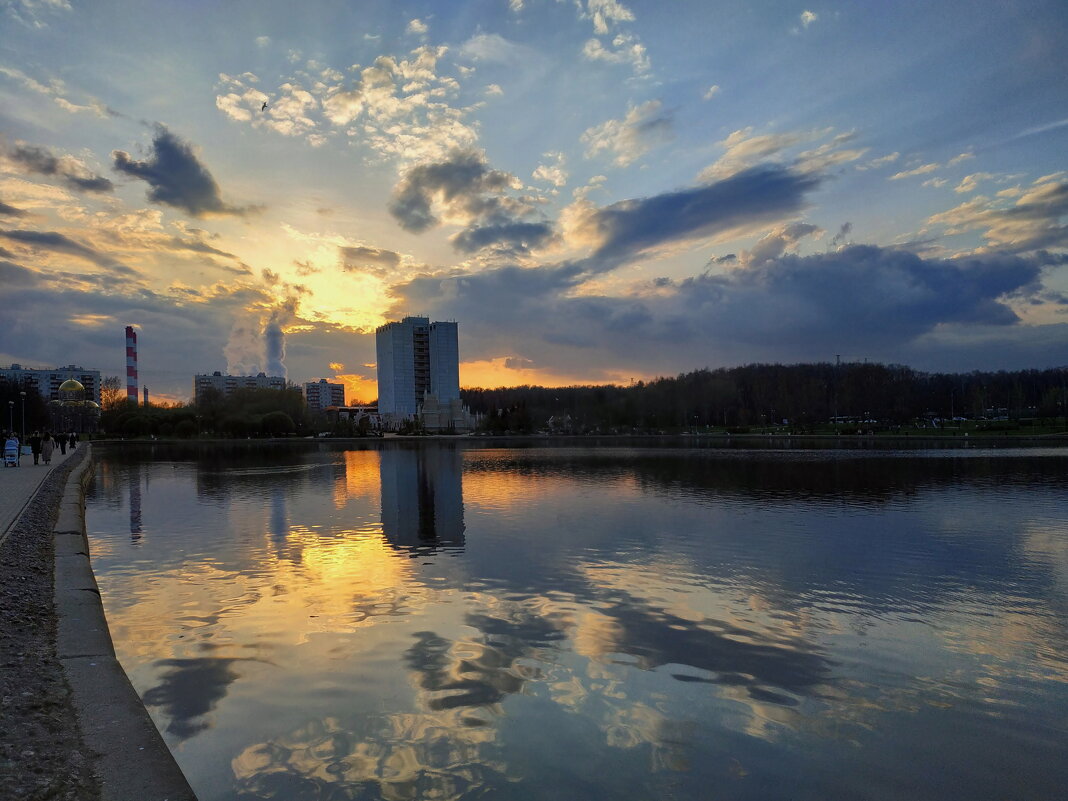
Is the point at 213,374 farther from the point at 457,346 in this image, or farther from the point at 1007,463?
the point at 1007,463

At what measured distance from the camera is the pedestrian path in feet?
42.4

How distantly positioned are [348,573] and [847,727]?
7.27m

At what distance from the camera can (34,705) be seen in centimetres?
496

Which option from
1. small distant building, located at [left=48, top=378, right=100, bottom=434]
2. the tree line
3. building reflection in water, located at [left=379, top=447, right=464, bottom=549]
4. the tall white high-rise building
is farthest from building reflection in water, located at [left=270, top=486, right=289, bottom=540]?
the tall white high-rise building

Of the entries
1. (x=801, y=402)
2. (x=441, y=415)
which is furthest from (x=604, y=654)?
(x=441, y=415)

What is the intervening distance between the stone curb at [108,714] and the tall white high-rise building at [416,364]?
11506cm

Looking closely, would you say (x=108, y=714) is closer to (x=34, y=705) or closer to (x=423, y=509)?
(x=34, y=705)

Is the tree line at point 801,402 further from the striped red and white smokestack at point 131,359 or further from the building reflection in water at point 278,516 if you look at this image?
the building reflection in water at point 278,516

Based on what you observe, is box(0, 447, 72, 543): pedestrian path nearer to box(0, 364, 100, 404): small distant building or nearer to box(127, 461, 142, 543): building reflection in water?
box(127, 461, 142, 543): building reflection in water

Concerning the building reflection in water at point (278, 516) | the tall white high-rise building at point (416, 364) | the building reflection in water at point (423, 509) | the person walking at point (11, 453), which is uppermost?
the tall white high-rise building at point (416, 364)

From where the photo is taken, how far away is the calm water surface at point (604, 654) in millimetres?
4730

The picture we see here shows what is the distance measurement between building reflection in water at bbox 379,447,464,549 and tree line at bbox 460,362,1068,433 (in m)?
69.8

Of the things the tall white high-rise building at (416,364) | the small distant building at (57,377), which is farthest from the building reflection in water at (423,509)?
the small distant building at (57,377)

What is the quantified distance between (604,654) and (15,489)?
18566mm
